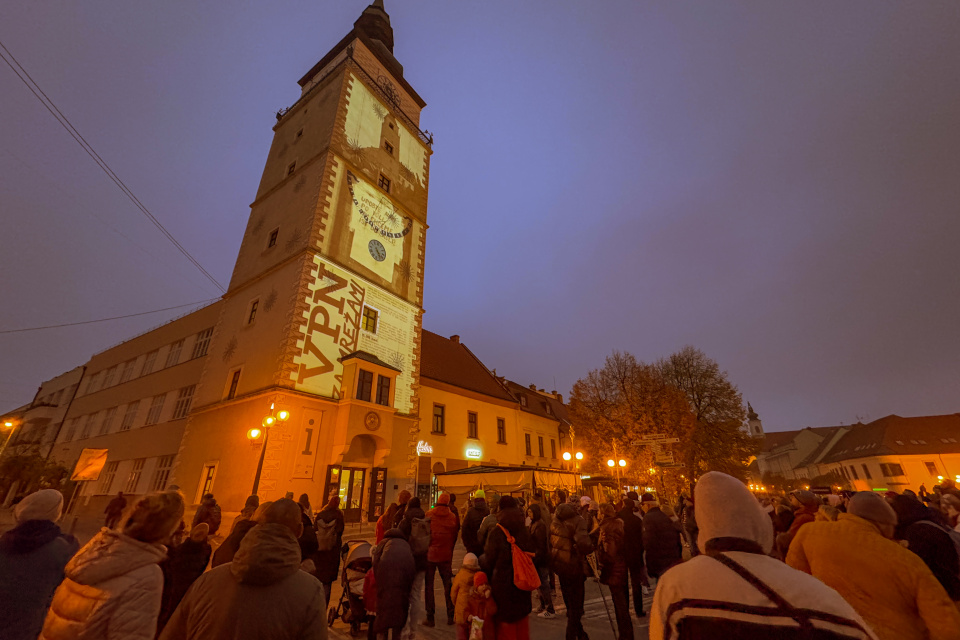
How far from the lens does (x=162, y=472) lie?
21594mm

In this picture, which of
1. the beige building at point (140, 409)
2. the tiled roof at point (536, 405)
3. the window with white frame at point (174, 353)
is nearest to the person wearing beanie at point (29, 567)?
the beige building at point (140, 409)

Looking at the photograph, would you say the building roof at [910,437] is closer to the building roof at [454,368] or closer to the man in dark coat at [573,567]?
the building roof at [454,368]

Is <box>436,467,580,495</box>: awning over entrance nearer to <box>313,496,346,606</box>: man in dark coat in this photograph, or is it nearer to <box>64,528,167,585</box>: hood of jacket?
<box>313,496,346,606</box>: man in dark coat

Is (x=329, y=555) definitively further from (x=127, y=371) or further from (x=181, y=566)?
(x=127, y=371)

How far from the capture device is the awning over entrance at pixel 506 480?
731 inches

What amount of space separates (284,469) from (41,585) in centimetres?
1224

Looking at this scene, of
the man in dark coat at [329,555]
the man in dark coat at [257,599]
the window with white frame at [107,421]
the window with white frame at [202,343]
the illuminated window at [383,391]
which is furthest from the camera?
the window with white frame at [107,421]

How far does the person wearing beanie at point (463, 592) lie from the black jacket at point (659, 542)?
3522 millimetres

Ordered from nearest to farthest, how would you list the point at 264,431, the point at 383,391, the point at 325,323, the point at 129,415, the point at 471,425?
the point at 264,431, the point at 325,323, the point at 383,391, the point at 129,415, the point at 471,425

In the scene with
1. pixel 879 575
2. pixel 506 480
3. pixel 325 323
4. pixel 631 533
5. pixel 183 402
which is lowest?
pixel 631 533

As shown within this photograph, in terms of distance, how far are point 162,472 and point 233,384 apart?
899cm

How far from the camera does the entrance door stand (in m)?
15.9

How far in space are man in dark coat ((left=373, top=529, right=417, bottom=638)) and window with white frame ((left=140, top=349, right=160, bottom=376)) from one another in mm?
30721

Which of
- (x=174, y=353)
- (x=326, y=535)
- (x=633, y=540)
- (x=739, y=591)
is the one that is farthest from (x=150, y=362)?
(x=739, y=591)
